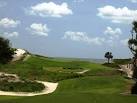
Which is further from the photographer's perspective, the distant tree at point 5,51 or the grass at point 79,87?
the distant tree at point 5,51

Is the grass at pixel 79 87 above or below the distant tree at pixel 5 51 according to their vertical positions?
below

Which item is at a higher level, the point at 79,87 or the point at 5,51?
the point at 5,51

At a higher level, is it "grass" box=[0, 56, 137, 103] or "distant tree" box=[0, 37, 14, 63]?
"distant tree" box=[0, 37, 14, 63]

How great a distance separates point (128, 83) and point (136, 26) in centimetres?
871

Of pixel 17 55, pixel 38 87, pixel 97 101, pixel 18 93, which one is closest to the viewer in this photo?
pixel 97 101

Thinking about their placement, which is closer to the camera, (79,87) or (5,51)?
(79,87)

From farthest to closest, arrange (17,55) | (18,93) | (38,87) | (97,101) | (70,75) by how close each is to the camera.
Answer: (17,55) < (70,75) < (38,87) < (18,93) < (97,101)

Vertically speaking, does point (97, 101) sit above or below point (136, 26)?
below

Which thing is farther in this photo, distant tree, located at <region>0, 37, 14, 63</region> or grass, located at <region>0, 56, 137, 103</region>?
distant tree, located at <region>0, 37, 14, 63</region>

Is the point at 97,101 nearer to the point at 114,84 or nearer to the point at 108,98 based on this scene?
the point at 108,98

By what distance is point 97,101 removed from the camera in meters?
39.6

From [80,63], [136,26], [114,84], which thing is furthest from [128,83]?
[80,63]

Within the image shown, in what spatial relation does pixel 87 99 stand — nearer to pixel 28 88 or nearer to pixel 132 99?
pixel 132 99

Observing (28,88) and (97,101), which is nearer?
(97,101)
